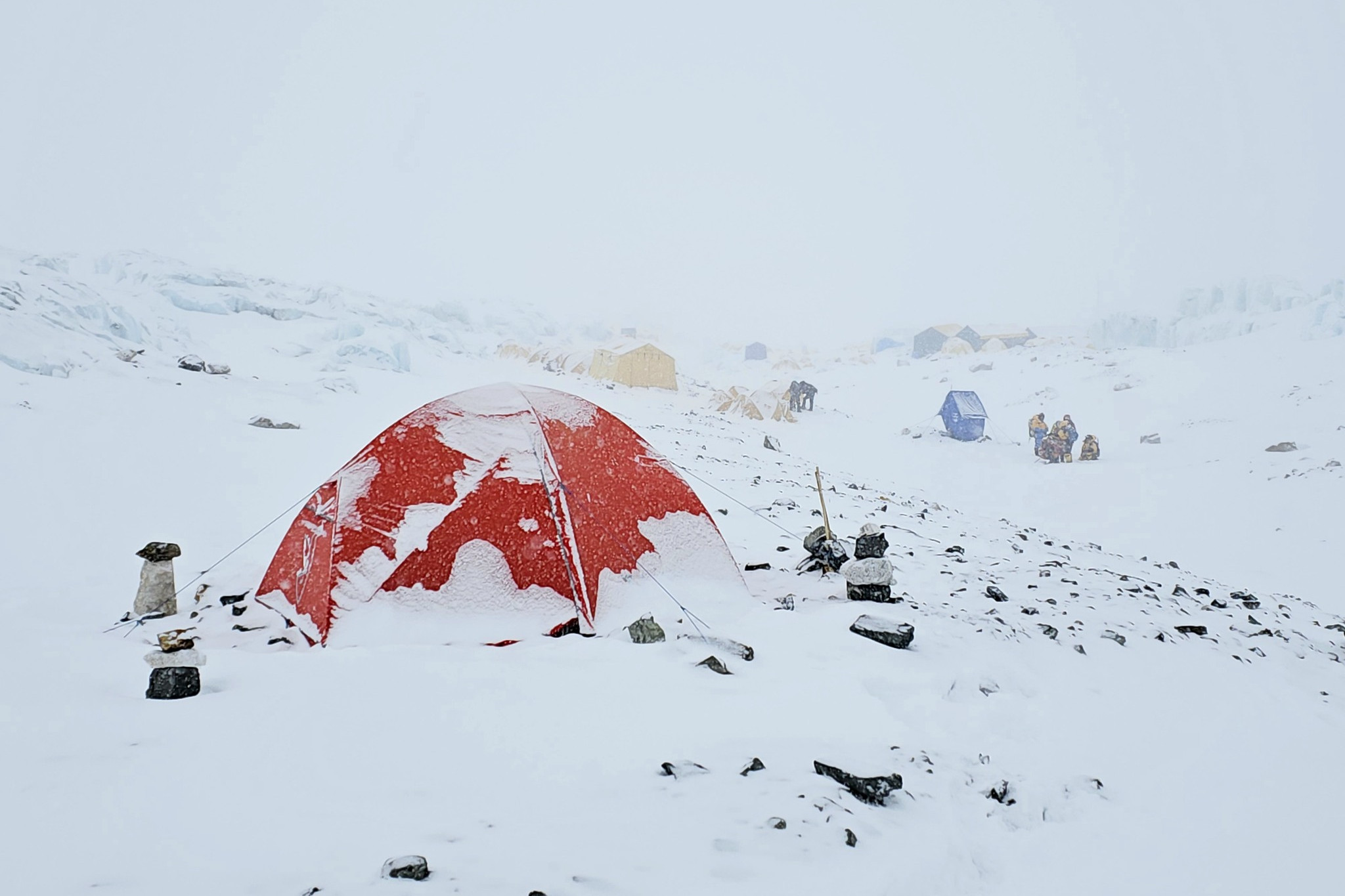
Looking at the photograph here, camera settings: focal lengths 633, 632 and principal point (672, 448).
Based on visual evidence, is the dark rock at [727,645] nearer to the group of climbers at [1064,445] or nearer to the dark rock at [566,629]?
the dark rock at [566,629]

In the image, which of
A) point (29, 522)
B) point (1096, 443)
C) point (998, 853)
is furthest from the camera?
point (1096, 443)

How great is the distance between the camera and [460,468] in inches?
182

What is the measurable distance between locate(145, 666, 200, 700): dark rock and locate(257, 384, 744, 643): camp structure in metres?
0.95

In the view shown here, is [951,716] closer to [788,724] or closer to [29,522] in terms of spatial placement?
[788,724]

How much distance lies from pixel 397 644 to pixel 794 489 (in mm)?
8224

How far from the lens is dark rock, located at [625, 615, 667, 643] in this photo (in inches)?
159

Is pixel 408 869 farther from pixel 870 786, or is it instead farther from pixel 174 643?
pixel 174 643

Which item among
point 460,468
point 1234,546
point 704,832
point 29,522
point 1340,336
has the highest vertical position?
point 1340,336

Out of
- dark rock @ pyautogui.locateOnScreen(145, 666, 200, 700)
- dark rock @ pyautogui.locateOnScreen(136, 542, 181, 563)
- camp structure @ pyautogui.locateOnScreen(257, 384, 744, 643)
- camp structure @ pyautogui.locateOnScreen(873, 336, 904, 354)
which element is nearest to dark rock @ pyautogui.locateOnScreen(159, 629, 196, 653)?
dark rock @ pyautogui.locateOnScreen(145, 666, 200, 700)

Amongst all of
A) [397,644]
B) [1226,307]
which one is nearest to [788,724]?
[397,644]

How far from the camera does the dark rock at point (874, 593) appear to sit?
511 centimetres

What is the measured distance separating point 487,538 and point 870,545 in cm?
310

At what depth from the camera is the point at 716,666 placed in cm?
370

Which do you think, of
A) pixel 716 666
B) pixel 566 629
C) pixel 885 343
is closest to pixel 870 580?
pixel 716 666
